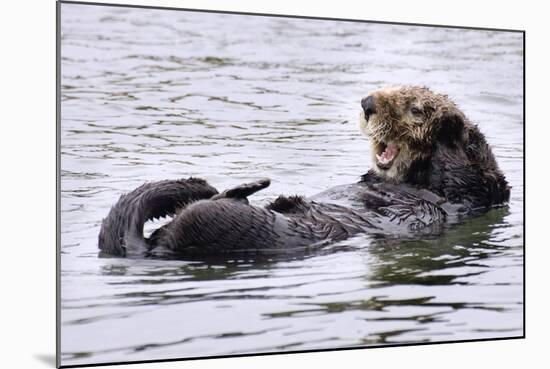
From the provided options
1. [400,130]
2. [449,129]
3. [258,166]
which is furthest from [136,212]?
[449,129]

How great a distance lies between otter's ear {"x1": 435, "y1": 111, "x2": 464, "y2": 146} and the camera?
5273 mm

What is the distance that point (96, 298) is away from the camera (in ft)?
14.7

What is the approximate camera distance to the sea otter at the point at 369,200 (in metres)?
4.48

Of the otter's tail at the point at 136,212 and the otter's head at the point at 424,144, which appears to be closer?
the otter's tail at the point at 136,212

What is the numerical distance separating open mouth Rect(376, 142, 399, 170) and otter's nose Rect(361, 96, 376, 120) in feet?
0.57

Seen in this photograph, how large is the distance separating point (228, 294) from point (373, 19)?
1.70 m

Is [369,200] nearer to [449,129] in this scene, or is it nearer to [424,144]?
[424,144]

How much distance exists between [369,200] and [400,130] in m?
0.42

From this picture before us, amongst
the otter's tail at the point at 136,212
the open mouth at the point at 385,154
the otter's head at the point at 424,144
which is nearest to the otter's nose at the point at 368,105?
the otter's head at the point at 424,144

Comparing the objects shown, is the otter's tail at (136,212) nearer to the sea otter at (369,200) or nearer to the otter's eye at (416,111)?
the sea otter at (369,200)

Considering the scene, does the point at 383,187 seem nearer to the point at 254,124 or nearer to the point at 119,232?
the point at 254,124

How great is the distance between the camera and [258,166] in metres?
4.94

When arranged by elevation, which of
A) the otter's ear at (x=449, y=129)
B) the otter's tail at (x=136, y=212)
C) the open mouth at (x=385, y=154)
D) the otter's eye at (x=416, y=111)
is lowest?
the otter's tail at (x=136, y=212)

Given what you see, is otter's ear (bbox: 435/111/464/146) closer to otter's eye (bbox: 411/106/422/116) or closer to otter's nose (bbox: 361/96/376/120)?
otter's eye (bbox: 411/106/422/116)
